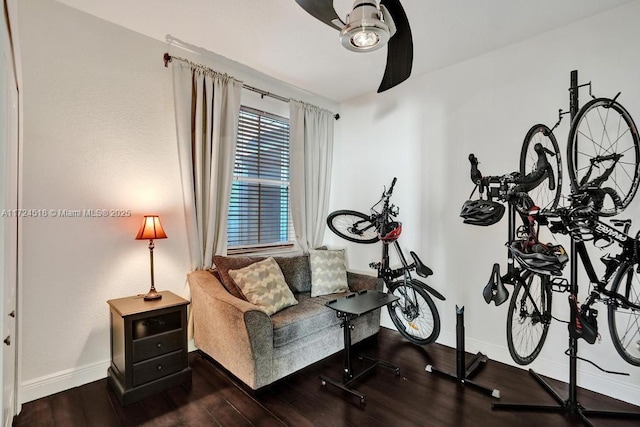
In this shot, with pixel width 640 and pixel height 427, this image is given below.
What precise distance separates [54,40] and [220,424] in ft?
9.69

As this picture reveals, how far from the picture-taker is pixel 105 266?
2.46 metres

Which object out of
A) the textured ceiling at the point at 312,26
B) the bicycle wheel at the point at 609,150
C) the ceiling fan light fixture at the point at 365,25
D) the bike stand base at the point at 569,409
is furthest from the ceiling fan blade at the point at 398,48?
the bike stand base at the point at 569,409

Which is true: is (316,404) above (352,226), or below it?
below

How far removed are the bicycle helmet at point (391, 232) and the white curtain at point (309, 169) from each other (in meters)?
1.04

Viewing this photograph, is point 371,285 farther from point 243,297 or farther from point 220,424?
point 220,424

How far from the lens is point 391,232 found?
125 inches

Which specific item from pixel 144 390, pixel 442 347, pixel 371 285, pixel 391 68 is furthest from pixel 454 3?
pixel 144 390

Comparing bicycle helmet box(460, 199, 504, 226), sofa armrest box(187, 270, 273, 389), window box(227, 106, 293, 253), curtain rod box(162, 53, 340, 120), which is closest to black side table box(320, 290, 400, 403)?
sofa armrest box(187, 270, 273, 389)

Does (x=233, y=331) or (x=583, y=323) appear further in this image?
(x=233, y=331)

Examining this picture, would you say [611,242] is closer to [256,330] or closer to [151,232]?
[256,330]

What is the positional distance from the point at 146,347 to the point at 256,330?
84 cm

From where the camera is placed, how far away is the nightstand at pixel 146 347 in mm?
2148

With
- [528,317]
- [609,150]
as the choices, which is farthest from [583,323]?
[609,150]

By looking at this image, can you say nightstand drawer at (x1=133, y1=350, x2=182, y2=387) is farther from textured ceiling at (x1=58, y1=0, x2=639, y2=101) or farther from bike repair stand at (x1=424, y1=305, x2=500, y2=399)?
textured ceiling at (x1=58, y1=0, x2=639, y2=101)
